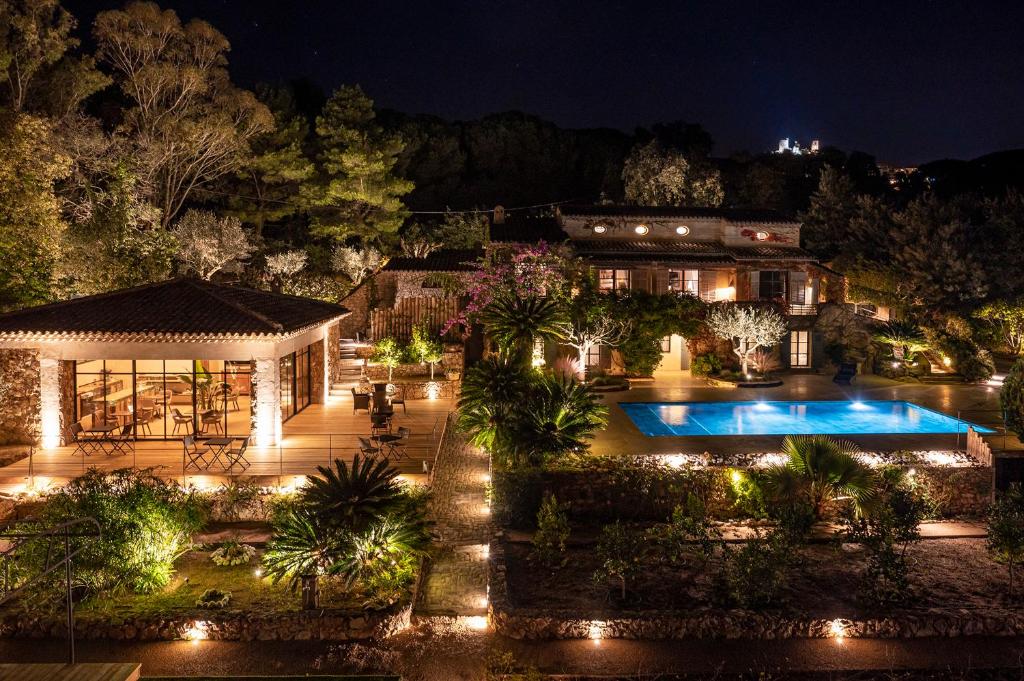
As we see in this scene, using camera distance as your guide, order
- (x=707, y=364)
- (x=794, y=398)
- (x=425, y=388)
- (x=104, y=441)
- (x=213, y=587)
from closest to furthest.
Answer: (x=213, y=587), (x=104, y=441), (x=425, y=388), (x=794, y=398), (x=707, y=364)

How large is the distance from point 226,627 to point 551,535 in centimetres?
567

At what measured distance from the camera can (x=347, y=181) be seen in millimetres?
35438

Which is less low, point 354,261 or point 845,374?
point 354,261

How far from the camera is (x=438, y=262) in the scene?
105 feet

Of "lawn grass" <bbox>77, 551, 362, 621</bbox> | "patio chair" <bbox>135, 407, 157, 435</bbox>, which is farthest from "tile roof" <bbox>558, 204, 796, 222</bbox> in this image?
"lawn grass" <bbox>77, 551, 362, 621</bbox>

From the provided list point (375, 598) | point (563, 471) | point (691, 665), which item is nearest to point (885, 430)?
point (563, 471)

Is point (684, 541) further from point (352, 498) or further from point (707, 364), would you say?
point (707, 364)

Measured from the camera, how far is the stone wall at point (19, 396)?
670 inches

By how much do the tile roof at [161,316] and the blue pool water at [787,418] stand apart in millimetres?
10139

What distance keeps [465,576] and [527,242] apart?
1900 cm

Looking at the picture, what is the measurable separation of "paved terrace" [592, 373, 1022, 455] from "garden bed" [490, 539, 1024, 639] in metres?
4.66

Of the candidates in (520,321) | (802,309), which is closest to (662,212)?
(802,309)

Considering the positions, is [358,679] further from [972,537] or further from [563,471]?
[972,537]

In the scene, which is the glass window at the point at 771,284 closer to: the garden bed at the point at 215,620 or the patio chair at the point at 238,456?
the patio chair at the point at 238,456
